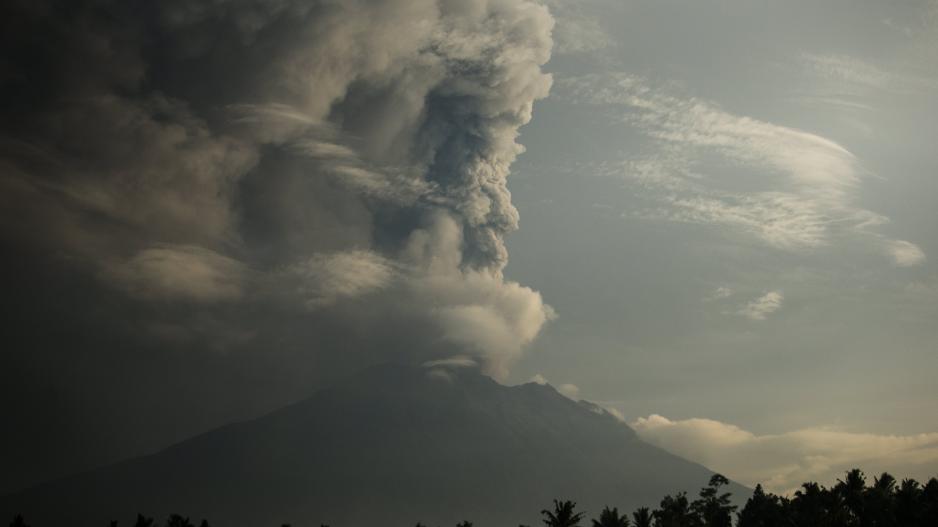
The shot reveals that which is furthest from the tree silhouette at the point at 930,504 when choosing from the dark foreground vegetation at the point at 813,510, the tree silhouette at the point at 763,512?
the tree silhouette at the point at 763,512

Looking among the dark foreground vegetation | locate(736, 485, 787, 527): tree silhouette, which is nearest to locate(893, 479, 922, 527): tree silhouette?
the dark foreground vegetation

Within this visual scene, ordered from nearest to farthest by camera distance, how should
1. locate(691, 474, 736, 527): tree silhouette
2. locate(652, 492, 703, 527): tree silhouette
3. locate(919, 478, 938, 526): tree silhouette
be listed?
locate(919, 478, 938, 526): tree silhouette → locate(652, 492, 703, 527): tree silhouette → locate(691, 474, 736, 527): tree silhouette

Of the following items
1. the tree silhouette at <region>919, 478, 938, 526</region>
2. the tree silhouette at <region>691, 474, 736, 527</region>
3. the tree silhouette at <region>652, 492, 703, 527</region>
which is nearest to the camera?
the tree silhouette at <region>919, 478, 938, 526</region>

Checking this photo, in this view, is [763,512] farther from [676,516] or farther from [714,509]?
[676,516]

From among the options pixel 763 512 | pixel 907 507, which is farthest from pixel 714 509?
pixel 907 507

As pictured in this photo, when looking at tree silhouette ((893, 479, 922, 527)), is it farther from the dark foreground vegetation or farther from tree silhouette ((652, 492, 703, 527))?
tree silhouette ((652, 492, 703, 527))

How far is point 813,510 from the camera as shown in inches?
2771

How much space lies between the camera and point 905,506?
6275 cm

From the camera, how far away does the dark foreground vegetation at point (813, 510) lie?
61.2 m

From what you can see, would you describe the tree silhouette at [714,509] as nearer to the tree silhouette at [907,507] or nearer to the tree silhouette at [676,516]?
the tree silhouette at [676,516]

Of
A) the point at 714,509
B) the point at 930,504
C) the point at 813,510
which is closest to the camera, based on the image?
the point at 930,504

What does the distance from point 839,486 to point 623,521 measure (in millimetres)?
24432

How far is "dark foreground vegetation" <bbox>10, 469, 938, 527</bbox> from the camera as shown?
201 feet

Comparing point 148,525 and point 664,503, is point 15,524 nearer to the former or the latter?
point 148,525
